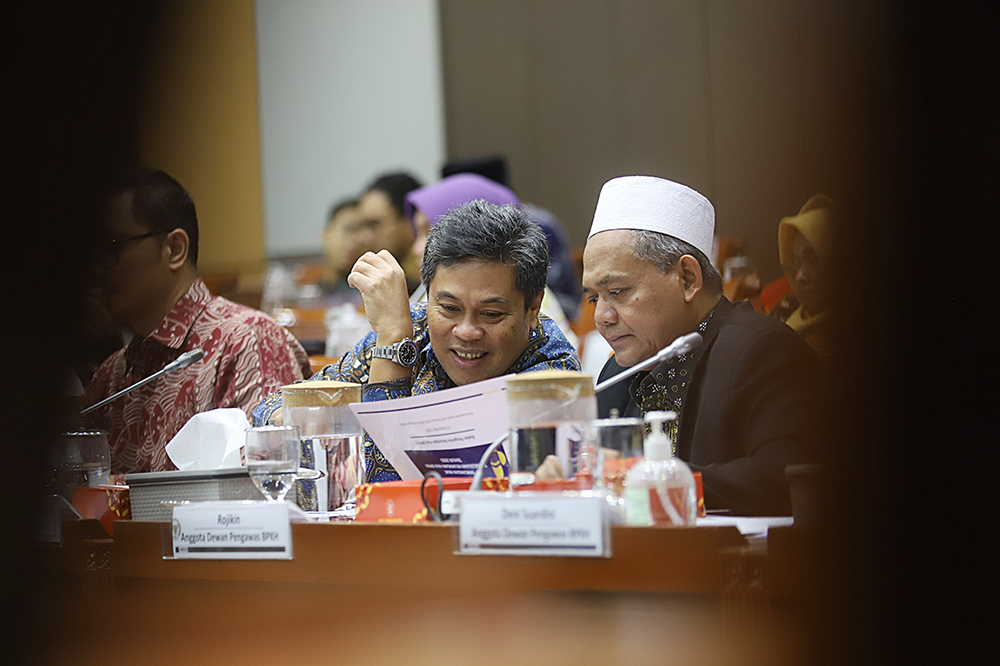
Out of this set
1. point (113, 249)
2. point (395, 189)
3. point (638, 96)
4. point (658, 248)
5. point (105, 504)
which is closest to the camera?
point (105, 504)

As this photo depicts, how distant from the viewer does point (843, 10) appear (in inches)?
67.4

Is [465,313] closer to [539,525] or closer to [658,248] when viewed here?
[658,248]

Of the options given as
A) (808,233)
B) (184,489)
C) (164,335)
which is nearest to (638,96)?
(808,233)

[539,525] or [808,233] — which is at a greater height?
[808,233]

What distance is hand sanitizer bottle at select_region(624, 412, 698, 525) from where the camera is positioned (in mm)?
890

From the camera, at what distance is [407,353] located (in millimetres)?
1551

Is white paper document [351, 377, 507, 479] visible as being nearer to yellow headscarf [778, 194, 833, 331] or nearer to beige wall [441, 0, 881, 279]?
yellow headscarf [778, 194, 833, 331]

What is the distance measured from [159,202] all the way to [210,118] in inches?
47.3

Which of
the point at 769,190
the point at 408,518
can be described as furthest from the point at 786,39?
the point at 408,518

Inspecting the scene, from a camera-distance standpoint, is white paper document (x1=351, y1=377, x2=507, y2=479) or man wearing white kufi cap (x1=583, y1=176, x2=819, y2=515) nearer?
white paper document (x1=351, y1=377, x2=507, y2=479)

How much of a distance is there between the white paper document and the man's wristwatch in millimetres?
314

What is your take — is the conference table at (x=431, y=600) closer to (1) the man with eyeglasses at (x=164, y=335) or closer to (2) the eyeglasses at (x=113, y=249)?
(1) the man with eyeglasses at (x=164, y=335)

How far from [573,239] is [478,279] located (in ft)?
12.5

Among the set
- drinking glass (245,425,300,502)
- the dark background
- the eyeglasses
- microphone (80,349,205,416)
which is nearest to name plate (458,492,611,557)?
the dark background
